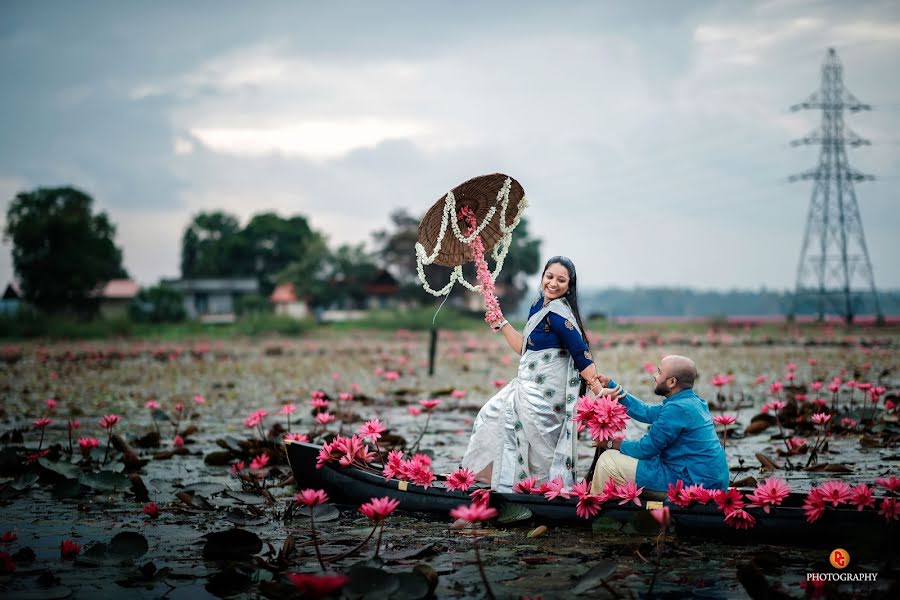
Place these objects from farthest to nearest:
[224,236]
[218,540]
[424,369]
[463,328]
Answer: [224,236] → [463,328] → [424,369] → [218,540]

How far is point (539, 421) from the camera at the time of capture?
4.14 meters

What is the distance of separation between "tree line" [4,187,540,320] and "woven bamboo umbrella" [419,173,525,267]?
21.1 metres

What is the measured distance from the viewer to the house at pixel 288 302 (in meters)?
43.0

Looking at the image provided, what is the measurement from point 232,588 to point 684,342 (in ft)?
65.2

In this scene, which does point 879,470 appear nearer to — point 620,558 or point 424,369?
point 620,558

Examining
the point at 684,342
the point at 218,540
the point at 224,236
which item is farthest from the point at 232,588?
the point at 224,236

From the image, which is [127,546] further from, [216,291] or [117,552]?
[216,291]

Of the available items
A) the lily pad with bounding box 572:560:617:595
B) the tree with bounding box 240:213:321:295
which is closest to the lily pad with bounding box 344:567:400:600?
the lily pad with bounding box 572:560:617:595

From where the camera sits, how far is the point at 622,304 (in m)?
63.8

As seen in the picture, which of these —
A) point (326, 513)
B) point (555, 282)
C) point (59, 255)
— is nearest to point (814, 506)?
point (555, 282)

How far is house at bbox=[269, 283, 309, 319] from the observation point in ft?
141

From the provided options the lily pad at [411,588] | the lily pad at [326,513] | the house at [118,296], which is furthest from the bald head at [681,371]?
the house at [118,296]

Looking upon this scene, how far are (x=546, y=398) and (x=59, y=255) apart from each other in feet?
112

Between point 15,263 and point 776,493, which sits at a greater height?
point 15,263
